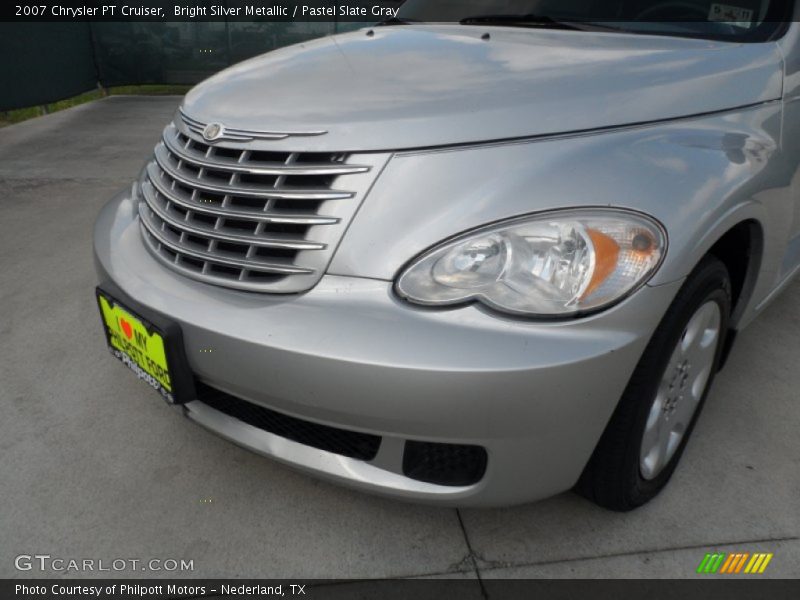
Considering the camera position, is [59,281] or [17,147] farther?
[17,147]

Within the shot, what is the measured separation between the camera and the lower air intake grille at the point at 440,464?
1.48m

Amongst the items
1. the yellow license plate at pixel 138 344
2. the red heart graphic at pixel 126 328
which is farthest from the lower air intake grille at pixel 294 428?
the red heart graphic at pixel 126 328

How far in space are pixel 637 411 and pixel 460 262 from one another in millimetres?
543

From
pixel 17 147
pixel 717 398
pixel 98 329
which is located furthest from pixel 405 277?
pixel 17 147

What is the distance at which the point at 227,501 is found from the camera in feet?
6.11

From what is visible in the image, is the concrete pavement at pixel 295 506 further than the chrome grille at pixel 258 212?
Yes

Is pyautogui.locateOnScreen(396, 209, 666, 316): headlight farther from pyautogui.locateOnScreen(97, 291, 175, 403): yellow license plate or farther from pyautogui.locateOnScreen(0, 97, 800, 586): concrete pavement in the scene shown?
pyautogui.locateOnScreen(0, 97, 800, 586): concrete pavement

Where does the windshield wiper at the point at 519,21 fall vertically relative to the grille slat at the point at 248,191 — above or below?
above

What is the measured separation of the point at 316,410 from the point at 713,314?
3.70 ft

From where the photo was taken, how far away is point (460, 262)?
1413mm

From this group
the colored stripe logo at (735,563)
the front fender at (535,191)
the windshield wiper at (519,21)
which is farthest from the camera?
the windshield wiper at (519,21)

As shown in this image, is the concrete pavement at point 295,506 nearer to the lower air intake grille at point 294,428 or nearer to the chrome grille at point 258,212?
the lower air intake grille at point 294,428

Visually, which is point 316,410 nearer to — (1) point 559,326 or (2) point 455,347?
(2) point 455,347

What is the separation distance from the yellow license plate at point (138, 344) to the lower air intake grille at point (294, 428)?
0.11 m
